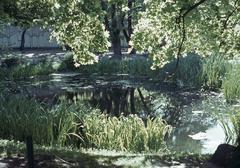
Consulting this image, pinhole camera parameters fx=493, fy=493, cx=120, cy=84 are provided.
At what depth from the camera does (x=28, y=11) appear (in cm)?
1400

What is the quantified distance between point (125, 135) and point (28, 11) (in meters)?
4.66

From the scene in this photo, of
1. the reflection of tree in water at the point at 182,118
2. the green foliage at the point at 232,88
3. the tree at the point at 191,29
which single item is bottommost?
the reflection of tree in water at the point at 182,118

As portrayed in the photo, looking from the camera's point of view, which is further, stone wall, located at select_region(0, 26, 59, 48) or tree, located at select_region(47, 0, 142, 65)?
stone wall, located at select_region(0, 26, 59, 48)

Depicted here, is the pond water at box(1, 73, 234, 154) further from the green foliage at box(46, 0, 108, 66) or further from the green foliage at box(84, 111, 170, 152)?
the green foliage at box(46, 0, 108, 66)

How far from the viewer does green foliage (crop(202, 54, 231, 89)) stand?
23.3 m

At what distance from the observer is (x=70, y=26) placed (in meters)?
13.8

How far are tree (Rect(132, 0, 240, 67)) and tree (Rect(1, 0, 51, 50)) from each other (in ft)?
8.80

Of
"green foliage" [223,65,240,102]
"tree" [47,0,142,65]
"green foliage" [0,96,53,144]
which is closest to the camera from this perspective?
"green foliage" [0,96,53,144]

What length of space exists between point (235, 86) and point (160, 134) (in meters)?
8.67

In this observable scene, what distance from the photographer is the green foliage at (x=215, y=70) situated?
23344mm

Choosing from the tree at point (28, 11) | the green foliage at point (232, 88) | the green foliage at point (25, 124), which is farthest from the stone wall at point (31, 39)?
the green foliage at point (25, 124)

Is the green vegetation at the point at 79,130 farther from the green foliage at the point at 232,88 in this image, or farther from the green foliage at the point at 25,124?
the green foliage at the point at 232,88

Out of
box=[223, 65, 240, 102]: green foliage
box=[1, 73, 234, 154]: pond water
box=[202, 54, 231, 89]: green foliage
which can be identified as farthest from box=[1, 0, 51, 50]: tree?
box=[202, 54, 231, 89]: green foliage

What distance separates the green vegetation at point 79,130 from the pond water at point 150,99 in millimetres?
2157
